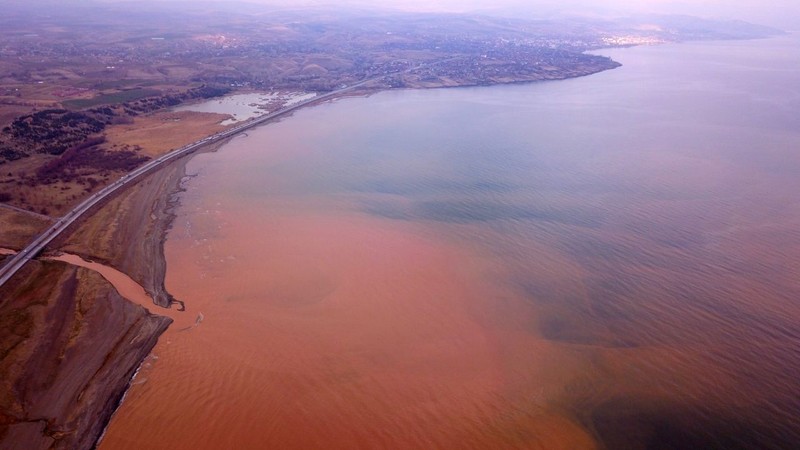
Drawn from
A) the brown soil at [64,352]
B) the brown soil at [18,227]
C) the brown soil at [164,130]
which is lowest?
the brown soil at [64,352]

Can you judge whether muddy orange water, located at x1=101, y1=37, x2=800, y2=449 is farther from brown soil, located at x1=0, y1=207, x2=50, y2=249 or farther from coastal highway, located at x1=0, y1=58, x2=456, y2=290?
brown soil, located at x1=0, y1=207, x2=50, y2=249

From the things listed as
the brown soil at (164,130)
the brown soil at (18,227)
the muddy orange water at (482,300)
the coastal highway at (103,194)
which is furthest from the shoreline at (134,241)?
the brown soil at (164,130)

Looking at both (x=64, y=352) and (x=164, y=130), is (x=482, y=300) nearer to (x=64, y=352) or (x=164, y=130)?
(x=64, y=352)

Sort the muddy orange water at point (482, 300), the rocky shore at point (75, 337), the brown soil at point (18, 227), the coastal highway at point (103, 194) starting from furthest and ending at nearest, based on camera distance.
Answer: the brown soil at point (18, 227)
the coastal highway at point (103, 194)
the muddy orange water at point (482, 300)
the rocky shore at point (75, 337)

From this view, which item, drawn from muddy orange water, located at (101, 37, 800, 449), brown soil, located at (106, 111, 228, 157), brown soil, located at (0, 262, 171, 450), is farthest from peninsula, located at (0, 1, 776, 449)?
muddy orange water, located at (101, 37, 800, 449)

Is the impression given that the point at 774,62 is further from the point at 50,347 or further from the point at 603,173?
the point at 50,347

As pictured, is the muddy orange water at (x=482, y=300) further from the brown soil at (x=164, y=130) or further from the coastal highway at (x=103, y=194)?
the brown soil at (x=164, y=130)

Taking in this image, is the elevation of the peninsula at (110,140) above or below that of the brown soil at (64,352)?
above

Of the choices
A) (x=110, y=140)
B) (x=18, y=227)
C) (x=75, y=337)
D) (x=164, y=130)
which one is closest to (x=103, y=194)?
(x=18, y=227)

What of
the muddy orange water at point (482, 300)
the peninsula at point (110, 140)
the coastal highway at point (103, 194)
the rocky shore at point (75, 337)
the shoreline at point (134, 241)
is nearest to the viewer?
the rocky shore at point (75, 337)
